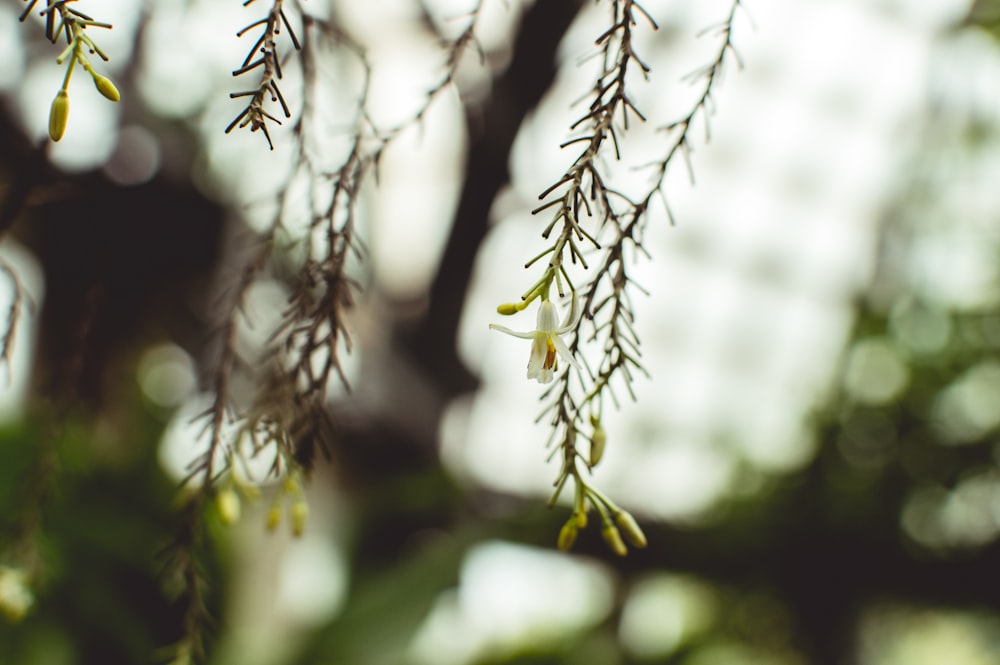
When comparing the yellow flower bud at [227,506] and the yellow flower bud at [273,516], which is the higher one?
the yellow flower bud at [273,516]

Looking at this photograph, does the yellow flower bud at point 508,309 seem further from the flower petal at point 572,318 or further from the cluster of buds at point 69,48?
the cluster of buds at point 69,48

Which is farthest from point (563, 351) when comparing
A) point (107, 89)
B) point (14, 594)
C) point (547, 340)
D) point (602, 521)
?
point (14, 594)

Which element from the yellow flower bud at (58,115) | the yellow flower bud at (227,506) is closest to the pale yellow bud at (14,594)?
the yellow flower bud at (227,506)

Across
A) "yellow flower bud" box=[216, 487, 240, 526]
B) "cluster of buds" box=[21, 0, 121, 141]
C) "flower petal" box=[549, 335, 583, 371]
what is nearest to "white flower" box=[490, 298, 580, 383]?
"flower petal" box=[549, 335, 583, 371]

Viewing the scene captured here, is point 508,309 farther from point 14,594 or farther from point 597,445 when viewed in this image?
point 14,594

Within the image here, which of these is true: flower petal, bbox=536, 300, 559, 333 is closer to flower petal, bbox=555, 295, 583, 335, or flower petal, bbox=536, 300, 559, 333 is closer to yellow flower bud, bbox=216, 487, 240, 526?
flower petal, bbox=555, 295, 583, 335
